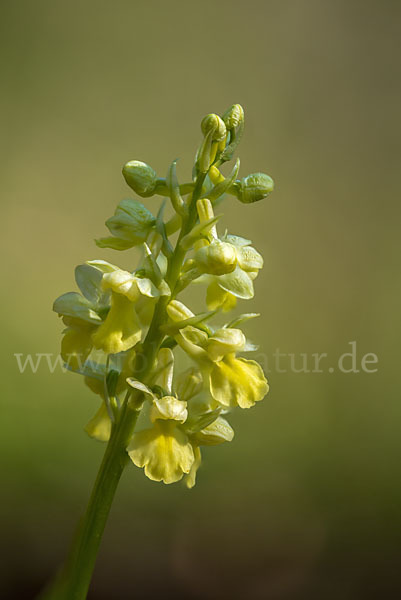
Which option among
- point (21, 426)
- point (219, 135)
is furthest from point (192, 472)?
point (21, 426)

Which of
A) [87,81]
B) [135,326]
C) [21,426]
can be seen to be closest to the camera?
[135,326]

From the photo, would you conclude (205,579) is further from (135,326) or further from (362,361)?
(135,326)

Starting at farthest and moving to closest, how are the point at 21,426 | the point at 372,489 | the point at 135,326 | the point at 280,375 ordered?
1. the point at 280,375
2. the point at 372,489
3. the point at 21,426
4. the point at 135,326

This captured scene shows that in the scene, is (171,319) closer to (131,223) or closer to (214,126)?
(131,223)

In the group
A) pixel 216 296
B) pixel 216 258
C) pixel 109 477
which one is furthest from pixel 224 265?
pixel 109 477

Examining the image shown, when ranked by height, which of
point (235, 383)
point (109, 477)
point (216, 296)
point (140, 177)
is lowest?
point (109, 477)

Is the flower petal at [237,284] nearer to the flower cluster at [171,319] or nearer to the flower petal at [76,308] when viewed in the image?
the flower cluster at [171,319]
